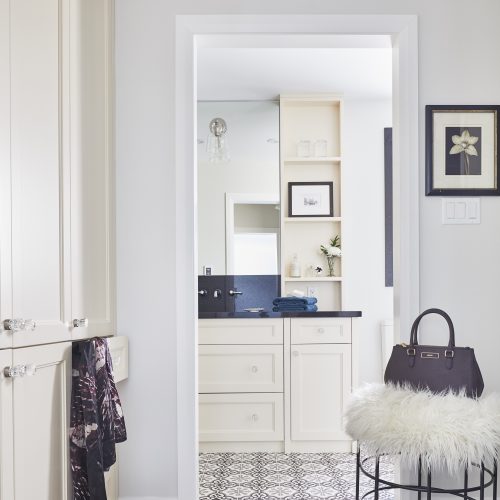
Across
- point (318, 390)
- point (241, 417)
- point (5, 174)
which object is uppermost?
point (5, 174)

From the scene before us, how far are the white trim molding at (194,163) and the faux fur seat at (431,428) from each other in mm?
608

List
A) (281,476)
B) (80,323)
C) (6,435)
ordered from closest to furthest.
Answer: (6,435) < (80,323) < (281,476)

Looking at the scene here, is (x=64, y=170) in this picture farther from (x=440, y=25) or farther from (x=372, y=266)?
(x=372, y=266)

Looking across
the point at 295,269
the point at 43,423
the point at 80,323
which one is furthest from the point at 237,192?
the point at 43,423

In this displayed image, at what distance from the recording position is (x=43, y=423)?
193 centimetres

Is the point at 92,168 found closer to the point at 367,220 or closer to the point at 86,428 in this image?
the point at 86,428

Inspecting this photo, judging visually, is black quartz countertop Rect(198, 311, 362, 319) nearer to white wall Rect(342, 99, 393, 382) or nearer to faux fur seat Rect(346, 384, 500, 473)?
white wall Rect(342, 99, 393, 382)

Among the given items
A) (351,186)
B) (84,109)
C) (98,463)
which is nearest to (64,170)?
(84,109)

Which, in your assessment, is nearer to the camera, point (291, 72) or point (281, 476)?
point (281, 476)

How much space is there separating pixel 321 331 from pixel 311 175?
129 centimetres

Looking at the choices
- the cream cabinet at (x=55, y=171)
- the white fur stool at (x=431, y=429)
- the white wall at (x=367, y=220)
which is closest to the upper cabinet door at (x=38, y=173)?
the cream cabinet at (x=55, y=171)

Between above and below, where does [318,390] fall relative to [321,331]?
below

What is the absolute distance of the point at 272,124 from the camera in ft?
15.5

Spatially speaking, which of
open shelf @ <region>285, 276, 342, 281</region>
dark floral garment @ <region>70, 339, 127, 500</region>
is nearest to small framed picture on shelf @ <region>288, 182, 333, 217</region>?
open shelf @ <region>285, 276, 342, 281</region>
